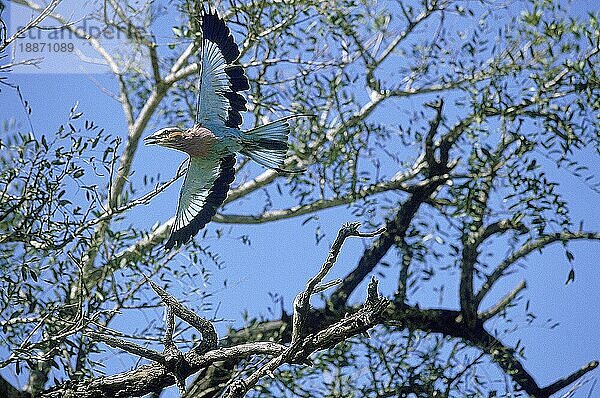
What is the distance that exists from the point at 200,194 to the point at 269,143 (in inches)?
7.7

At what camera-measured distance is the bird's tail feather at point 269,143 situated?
79.9 inches

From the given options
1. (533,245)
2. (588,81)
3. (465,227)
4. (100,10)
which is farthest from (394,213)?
(100,10)

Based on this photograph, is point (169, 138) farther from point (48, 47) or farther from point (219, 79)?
point (48, 47)

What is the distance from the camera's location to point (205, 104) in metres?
2.06

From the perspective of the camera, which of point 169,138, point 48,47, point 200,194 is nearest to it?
point 169,138

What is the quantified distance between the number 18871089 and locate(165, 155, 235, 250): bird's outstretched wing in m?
1.13

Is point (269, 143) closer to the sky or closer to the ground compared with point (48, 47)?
closer to the ground

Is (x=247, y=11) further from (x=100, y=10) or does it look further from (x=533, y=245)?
(x=533, y=245)

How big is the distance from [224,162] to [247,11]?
0.93 metres

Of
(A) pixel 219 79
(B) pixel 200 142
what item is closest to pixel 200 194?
(B) pixel 200 142

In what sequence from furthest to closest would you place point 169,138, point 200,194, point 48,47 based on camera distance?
point 48,47 → point 200,194 → point 169,138

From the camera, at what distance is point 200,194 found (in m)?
2.08

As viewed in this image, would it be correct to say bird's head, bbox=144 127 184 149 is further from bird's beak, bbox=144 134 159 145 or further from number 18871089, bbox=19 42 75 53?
number 18871089, bbox=19 42 75 53

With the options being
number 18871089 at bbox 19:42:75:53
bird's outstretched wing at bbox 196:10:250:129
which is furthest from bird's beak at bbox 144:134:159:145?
number 18871089 at bbox 19:42:75:53
